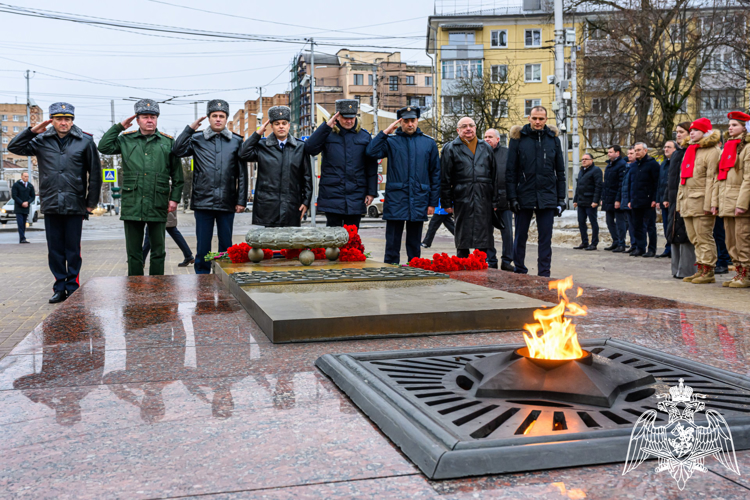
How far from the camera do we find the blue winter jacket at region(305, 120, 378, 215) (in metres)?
7.74

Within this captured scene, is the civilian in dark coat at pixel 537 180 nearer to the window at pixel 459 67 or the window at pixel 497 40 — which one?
the window at pixel 459 67

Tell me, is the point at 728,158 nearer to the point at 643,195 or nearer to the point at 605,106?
the point at 643,195

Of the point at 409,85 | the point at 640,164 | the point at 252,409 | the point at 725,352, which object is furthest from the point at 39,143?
the point at 409,85

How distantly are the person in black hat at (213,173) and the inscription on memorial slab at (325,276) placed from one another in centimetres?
187

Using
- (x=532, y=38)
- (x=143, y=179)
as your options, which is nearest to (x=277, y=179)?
(x=143, y=179)

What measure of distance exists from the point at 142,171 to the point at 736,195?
6467mm

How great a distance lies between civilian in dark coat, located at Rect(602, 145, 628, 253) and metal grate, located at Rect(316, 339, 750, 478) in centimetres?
1160

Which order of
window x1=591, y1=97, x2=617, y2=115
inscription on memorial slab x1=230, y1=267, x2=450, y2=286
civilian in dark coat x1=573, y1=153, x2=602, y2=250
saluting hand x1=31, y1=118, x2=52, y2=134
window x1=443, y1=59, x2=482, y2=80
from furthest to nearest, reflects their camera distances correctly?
1. window x1=443, y1=59, x2=482, y2=80
2. window x1=591, y1=97, x2=617, y2=115
3. civilian in dark coat x1=573, y1=153, x2=602, y2=250
4. saluting hand x1=31, y1=118, x2=52, y2=134
5. inscription on memorial slab x1=230, y1=267, x2=450, y2=286

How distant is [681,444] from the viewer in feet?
6.81

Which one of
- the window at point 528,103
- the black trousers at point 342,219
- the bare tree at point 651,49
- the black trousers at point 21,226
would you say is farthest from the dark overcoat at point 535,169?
the window at point 528,103

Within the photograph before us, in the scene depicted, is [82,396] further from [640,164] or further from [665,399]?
[640,164]

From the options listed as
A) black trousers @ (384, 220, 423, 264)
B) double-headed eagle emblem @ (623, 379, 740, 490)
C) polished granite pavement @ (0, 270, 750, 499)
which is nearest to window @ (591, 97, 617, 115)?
black trousers @ (384, 220, 423, 264)

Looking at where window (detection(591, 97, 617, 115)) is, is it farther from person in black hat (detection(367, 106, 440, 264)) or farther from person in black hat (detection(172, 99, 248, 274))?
person in black hat (detection(172, 99, 248, 274))

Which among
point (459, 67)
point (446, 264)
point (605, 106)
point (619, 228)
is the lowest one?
point (446, 264)
